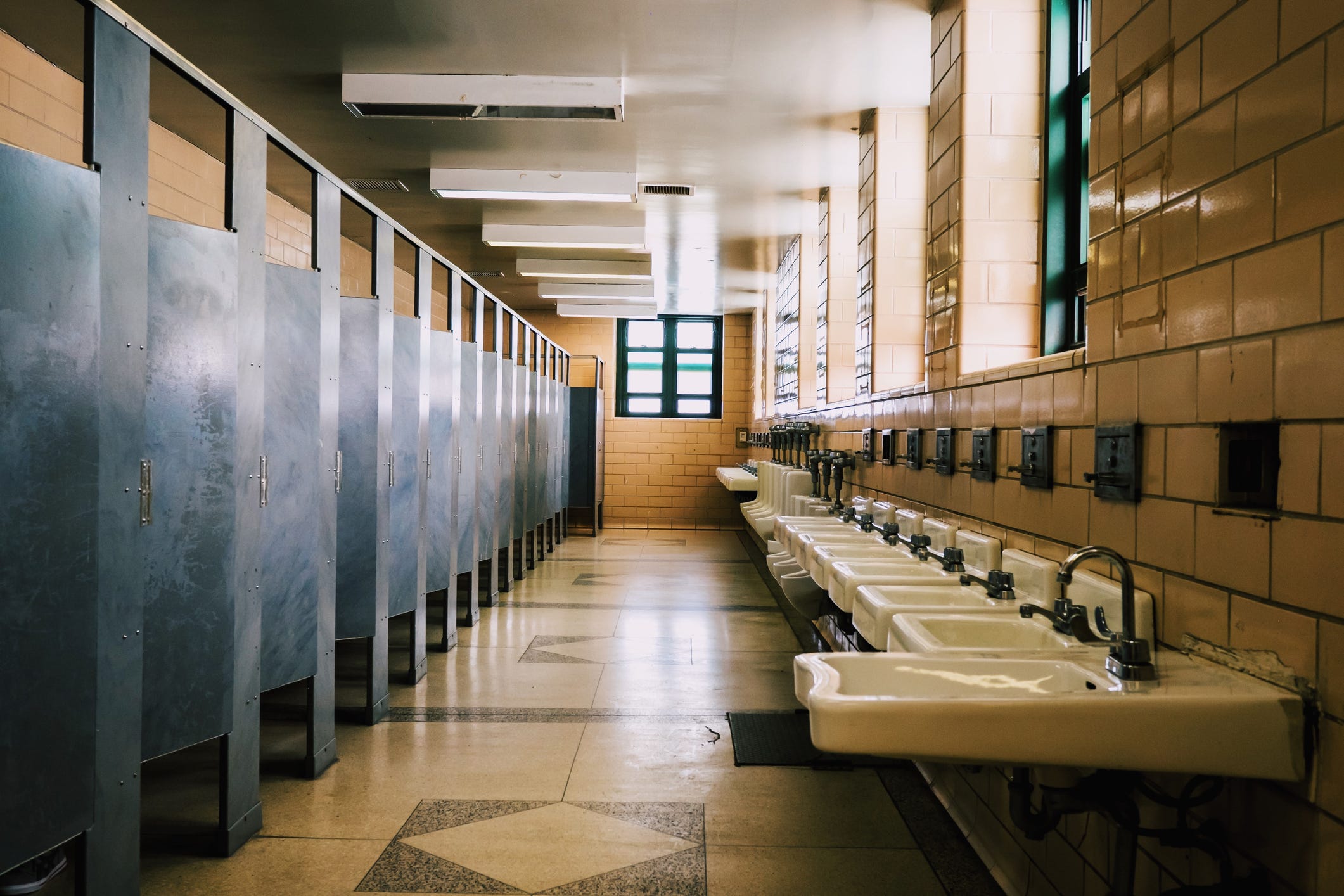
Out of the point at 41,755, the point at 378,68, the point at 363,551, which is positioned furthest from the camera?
the point at 378,68

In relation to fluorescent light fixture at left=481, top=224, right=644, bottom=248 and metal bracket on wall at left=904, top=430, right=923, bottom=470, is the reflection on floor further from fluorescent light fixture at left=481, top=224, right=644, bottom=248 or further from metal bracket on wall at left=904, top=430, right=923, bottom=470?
fluorescent light fixture at left=481, top=224, right=644, bottom=248

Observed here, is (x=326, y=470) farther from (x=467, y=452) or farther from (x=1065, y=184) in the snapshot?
(x=1065, y=184)

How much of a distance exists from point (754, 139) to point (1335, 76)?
420cm

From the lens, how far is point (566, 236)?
6.57m

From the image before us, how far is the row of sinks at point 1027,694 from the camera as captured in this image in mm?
1176

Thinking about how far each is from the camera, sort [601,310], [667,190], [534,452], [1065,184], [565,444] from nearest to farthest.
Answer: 1. [1065,184]
2. [667,190]
3. [534,452]
4. [565,444]
5. [601,310]

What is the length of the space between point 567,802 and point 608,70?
11.1ft

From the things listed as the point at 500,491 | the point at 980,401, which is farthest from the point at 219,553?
the point at 500,491

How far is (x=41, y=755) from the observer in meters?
1.67

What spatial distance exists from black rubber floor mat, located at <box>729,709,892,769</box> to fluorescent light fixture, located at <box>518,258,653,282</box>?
5.43 m

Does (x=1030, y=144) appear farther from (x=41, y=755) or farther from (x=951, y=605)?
(x=41, y=755)

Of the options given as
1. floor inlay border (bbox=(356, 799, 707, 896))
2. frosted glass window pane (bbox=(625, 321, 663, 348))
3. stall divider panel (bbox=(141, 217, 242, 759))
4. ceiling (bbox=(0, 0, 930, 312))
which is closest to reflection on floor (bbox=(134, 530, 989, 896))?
floor inlay border (bbox=(356, 799, 707, 896))

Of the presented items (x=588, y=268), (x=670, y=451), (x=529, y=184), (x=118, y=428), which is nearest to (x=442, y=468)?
(x=529, y=184)

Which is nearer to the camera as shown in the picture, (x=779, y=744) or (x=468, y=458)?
(x=779, y=744)
